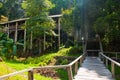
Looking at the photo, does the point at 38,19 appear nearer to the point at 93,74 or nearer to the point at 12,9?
the point at 93,74

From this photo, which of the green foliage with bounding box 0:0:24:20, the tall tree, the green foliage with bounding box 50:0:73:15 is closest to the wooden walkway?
the tall tree

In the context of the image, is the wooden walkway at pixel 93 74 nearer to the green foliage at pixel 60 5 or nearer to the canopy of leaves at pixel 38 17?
the canopy of leaves at pixel 38 17

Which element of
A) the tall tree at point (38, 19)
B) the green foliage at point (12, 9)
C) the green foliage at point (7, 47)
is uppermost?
the green foliage at point (12, 9)

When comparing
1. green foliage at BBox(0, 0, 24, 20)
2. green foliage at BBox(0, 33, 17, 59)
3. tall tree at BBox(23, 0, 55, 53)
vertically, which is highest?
green foliage at BBox(0, 0, 24, 20)

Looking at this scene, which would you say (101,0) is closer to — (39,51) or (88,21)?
(88,21)

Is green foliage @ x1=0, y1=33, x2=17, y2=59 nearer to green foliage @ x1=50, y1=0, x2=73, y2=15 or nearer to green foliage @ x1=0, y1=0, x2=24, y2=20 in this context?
green foliage @ x1=50, y1=0, x2=73, y2=15

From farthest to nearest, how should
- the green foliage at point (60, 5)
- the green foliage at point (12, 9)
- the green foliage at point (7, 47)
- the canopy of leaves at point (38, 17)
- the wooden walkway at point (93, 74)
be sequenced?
1. the green foliage at point (12, 9)
2. the green foliage at point (60, 5)
3. the green foliage at point (7, 47)
4. the canopy of leaves at point (38, 17)
5. the wooden walkway at point (93, 74)

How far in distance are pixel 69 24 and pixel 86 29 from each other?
1.93 meters

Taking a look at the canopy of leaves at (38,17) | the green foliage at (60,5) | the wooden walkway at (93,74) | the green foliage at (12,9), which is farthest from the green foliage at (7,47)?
the wooden walkway at (93,74)

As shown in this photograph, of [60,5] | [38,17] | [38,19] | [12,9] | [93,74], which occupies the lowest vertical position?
[93,74]

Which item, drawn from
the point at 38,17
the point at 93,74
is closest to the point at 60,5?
the point at 38,17

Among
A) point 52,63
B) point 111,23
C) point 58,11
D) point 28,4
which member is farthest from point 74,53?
point 58,11

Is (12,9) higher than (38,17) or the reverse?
higher

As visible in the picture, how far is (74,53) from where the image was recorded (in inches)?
931
